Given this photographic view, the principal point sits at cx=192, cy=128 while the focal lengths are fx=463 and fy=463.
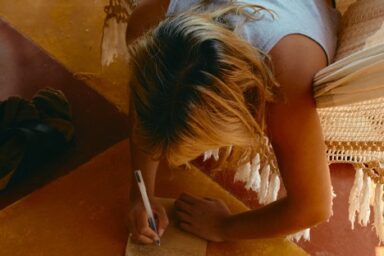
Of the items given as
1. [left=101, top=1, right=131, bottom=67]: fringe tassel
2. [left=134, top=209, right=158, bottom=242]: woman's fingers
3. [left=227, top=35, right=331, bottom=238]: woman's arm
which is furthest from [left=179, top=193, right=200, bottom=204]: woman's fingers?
[left=101, top=1, right=131, bottom=67]: fringe tassel

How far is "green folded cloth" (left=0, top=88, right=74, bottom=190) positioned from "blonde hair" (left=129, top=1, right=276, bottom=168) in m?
0.41

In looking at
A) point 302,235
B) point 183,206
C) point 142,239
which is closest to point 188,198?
point 183,206

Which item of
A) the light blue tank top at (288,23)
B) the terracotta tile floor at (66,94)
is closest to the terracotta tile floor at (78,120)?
the terracotta tile floor at (66,94)

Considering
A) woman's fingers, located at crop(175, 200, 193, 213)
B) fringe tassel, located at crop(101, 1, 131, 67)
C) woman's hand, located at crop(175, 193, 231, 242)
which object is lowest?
woman's hand, located at crop(175, 193, 231, 242)

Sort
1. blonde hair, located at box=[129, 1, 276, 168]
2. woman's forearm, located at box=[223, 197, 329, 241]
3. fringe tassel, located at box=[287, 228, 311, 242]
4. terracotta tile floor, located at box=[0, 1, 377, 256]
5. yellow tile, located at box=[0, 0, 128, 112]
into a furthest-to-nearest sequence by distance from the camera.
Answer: yellow tile, located at box=[0, 0, 128, 112] < terracotta tile floor, located at box=[0, 1, 377, 256] < fringe tassel, located at box=[287, 228, 311, 242] < woman's forearm, located at box=[223, 197, 329, 241] < blonde hair, located at box=[129, 1, 276, 168]

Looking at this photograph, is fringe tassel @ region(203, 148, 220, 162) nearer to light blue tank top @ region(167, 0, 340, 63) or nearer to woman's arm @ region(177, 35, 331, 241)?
woman's arm @ region(177, 35, 331, 241)

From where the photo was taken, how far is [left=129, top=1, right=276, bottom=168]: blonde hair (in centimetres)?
57

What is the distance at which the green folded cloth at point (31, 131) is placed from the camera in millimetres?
949

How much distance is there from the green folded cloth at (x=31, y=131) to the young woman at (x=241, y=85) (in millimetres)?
386

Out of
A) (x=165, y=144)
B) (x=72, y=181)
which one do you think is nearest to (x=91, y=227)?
(x=72, y=181)

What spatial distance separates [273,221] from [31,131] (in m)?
0.53

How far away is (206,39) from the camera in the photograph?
0.57 meters

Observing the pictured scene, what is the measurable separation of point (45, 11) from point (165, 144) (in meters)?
0.84

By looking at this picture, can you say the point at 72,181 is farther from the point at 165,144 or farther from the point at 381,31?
the point at 381,31
